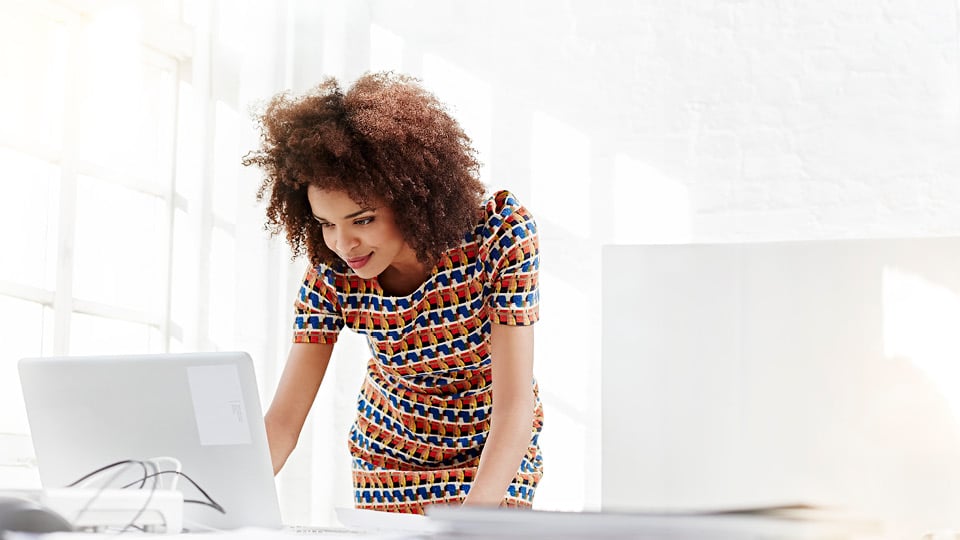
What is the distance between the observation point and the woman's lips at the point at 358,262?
1.68m

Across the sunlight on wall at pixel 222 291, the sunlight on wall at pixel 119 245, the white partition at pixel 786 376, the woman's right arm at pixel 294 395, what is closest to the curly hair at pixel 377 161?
the woman's right arm at pixel 294 395

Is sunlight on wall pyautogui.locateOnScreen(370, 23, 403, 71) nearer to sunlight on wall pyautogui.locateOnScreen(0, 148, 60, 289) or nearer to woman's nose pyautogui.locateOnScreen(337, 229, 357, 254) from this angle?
sunlight on wall pyautogui.locateOnScreen(0, 148, 60, 289)

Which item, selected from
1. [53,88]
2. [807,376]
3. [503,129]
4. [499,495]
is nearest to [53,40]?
[53,88]

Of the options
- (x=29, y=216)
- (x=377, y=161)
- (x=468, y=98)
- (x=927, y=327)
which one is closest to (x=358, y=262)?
(x=377, y=161)

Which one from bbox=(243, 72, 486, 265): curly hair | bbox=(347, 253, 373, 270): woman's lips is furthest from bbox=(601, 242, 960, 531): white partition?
bbox=(347, 253, 373, 270): woman's lips

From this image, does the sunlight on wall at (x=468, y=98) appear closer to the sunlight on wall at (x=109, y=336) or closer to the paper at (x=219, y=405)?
the sunlight on wall at (x=109, y=336)

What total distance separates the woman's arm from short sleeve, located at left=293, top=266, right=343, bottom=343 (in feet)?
0.97

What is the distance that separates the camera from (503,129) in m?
3.24

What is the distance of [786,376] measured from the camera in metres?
1.89

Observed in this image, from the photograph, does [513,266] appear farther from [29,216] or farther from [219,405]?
[29,216]

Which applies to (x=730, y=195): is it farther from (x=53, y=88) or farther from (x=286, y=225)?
(x=53, y=88)

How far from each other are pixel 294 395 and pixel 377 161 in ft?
1.35

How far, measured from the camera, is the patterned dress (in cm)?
171

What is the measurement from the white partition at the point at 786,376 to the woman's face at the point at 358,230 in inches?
19.1
